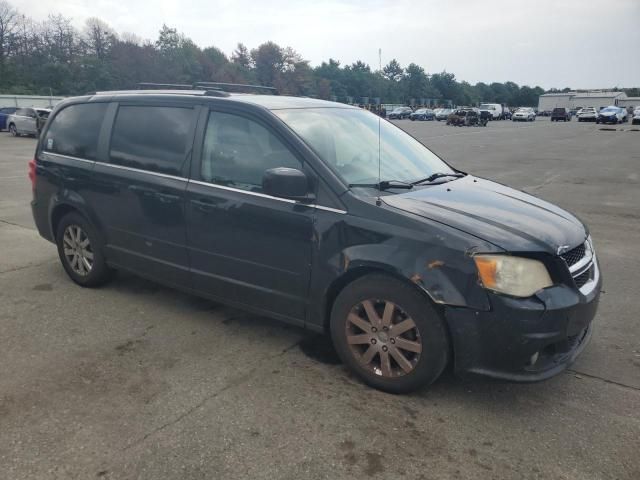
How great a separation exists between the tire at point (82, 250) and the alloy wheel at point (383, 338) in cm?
260

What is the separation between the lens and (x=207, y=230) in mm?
3764

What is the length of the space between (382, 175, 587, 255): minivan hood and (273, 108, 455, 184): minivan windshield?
0.96ft

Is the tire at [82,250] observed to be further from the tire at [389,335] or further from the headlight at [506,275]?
the headlight at [506,275]

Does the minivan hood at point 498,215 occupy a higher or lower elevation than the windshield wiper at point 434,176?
lower

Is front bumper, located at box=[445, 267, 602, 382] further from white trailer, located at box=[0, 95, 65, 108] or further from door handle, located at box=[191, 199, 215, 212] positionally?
white trailer, located at box=[0, 95, 65, 108]

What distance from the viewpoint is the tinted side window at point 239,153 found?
3490 mm

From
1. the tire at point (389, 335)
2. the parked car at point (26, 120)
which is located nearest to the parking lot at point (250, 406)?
the tire at point (389, 335)

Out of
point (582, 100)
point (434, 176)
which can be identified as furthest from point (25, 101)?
point (582, 100)

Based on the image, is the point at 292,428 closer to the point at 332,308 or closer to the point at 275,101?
the point at 332,308

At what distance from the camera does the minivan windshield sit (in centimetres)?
348

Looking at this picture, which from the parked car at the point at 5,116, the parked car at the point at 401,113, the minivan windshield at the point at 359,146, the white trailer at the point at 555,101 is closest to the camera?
the minivan windshield at the point at 359,146

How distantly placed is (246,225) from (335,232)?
2.28 feet

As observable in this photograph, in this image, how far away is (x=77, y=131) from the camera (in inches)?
187

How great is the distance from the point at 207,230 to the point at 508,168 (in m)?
13.2
